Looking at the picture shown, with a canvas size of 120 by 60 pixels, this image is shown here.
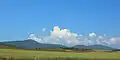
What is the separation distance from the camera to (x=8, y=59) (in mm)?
60875

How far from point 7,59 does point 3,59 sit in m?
0.85

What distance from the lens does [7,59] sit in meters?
60.4

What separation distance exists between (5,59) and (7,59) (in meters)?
0.52

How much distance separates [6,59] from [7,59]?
0.27 metres

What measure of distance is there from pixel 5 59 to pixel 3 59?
38 centimetres

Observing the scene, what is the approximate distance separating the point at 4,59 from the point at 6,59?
41cm

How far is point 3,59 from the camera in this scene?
59938 mm

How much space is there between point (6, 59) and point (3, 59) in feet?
1.96

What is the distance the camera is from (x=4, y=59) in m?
60.0

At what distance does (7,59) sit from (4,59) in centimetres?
67

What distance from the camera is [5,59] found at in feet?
197
